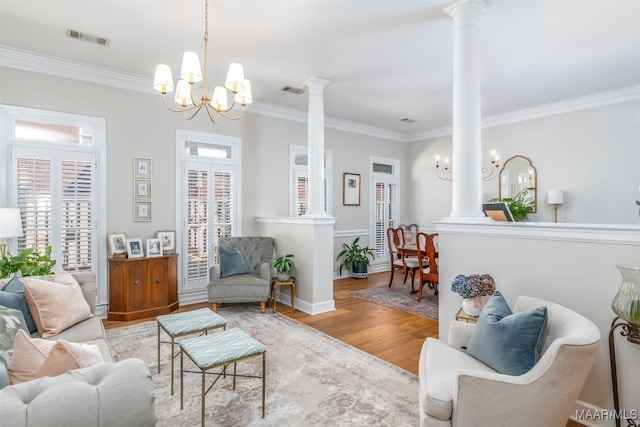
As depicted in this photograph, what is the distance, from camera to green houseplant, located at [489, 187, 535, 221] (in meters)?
5.52

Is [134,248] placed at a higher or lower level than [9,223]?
lower

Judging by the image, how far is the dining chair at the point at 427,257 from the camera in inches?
184

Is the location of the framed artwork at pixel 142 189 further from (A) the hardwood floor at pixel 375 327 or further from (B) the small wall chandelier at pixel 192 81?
(B) the small wall chandelier at pixel 192 81

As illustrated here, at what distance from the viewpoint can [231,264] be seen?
4473mm

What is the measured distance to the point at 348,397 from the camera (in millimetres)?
2395

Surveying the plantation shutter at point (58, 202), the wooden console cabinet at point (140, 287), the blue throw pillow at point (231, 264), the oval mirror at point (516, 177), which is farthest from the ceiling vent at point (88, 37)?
the oval mirror at point (516, 177)

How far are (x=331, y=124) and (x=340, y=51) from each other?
2.77 m

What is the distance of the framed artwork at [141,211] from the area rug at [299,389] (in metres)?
1.52

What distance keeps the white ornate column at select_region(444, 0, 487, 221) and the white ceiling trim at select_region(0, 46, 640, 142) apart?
11.3 feet

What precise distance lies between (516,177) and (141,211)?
19.5ft

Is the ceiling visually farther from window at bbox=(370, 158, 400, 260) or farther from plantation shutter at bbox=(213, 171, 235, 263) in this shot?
window at bbox=(370, 158, 400, 260)

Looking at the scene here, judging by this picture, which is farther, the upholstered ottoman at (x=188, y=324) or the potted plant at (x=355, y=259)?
the potted plant at (x=355, y=259)

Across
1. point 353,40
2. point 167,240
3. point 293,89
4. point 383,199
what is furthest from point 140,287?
point 383,199

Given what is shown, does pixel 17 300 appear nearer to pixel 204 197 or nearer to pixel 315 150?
pixel 204 197
